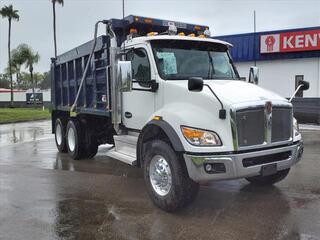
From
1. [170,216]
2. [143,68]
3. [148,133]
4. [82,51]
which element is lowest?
[170,216]

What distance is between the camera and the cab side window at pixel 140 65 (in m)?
6.52

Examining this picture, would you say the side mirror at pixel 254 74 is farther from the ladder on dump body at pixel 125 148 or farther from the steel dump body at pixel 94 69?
the ladder on dump body at pixel 125 148

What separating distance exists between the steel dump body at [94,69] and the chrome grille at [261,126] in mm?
3214

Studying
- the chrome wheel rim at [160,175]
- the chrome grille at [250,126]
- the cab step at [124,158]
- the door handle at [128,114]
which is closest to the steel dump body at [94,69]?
the door handle at [128,114]

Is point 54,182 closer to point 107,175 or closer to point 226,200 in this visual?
point 107,175

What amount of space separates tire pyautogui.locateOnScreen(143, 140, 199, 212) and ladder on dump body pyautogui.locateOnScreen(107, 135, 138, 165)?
76 centimetres

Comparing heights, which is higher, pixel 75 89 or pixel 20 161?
pixel 75 89

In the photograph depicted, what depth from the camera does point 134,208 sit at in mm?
5926

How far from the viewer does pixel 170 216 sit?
217 inches

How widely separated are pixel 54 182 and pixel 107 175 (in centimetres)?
111

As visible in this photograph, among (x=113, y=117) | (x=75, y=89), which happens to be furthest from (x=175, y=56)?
(x=75, y=89)

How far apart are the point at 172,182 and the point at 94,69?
158 inches

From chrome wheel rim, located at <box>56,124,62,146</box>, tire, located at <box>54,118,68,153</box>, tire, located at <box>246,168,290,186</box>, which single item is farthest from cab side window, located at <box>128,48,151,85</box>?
chrome wheel rim, located at <box>56,124,62,146</box>

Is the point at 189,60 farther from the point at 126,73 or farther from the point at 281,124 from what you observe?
the point at 281,124
